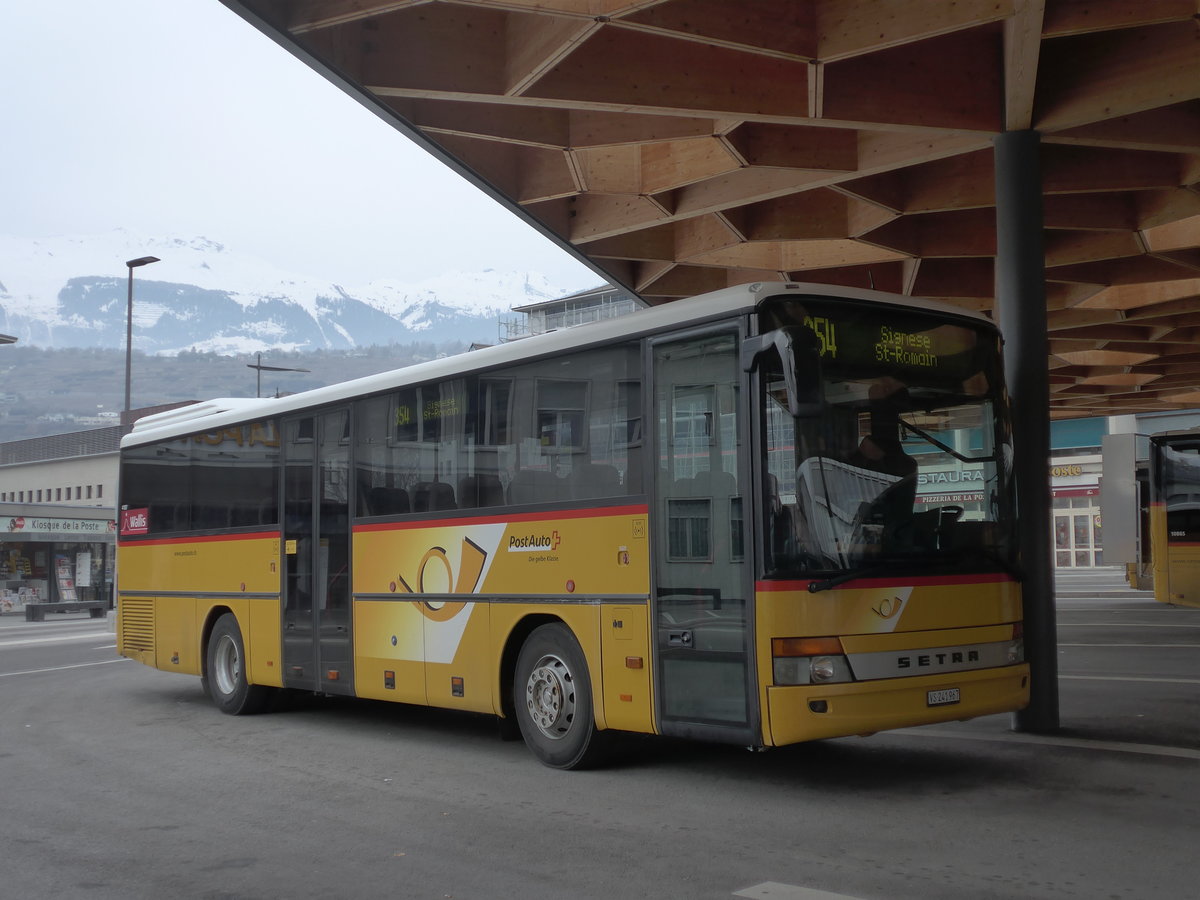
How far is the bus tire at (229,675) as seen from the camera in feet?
43.1

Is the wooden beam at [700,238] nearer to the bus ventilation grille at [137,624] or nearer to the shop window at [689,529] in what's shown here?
the bus ventilation grille at [137,624]

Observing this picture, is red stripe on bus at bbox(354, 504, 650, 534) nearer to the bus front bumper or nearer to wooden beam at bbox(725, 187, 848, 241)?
the bus front bumper

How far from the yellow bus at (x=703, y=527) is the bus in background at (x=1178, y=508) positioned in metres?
19.0

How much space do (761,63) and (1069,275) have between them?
9858 millimetres

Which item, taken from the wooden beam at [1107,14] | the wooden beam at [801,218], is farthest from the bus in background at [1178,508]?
the wooden beam at [1107,14]

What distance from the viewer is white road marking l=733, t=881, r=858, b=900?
555 cm

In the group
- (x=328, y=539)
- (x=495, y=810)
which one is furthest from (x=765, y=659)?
(x=328, y=539)

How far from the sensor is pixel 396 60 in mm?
11125

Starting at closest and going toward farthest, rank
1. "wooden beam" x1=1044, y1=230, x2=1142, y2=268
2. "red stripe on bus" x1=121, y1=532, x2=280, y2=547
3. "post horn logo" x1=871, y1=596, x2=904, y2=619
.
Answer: "post horn logo" x1=871, y1=596, x2=904, y2=619 < "red stripe on bus" x1=121, y1=532, x2=280, y2=547 < "wooden beam" x1=1044, y1=230, x2=1142, y2=268

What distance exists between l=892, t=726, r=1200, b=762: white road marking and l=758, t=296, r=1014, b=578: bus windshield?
2047mm

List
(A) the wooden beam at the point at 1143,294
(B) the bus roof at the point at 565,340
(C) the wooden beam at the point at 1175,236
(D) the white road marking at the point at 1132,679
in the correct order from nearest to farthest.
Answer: (B) the bus roof at the point at 565,340 → (D) the white road marking at the point at 1132,679 → (C) the wooden beam at the point at 1175,236 → (A) the wooden beam at the point at 1143,294

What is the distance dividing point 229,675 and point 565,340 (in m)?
6.50

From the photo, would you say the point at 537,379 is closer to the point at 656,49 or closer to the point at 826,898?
the point at 656,49

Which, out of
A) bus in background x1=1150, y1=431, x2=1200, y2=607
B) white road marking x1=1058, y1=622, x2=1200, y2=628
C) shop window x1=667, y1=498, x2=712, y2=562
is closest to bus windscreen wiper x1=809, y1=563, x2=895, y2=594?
shop window x1=667, y1=498, x2=712, y2=562
